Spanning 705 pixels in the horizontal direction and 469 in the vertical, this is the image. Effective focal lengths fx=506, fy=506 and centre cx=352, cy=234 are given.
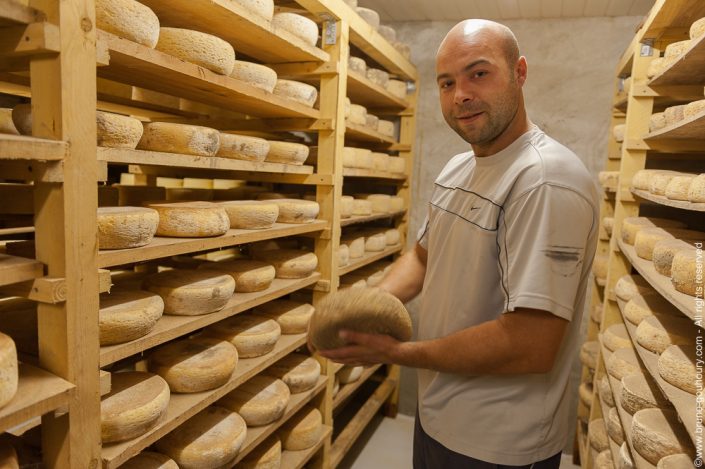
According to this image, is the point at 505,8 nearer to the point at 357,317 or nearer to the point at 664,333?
the point at 664,333

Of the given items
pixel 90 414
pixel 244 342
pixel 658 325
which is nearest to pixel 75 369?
pixel 90 414

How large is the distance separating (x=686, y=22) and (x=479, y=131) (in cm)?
194

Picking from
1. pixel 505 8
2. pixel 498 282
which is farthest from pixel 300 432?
pixel 505 8

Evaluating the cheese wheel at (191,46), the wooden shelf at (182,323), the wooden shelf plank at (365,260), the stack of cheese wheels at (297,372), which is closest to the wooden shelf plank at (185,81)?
the cheese wheel at (191,46)

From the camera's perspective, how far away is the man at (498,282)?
1.34 m

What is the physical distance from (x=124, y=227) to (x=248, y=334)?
936mm

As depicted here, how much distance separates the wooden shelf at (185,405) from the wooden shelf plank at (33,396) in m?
0.30

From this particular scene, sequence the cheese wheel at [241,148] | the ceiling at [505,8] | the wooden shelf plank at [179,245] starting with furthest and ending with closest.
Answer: the ceiling at [505,8], the cheese wheel at [241,148], the wooden shelf plank at [179,245]

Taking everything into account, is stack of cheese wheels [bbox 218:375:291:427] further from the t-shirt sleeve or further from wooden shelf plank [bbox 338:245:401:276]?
the t-shirt sleeve

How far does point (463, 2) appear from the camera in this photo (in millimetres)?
3729

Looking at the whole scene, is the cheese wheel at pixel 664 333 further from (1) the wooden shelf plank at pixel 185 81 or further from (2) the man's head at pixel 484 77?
(1) the wooden shelf plank at pixel 185 81

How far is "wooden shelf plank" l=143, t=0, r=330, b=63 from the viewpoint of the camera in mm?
1827

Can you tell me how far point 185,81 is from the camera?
186 centimetres

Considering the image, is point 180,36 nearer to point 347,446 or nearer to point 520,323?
point 520,323
